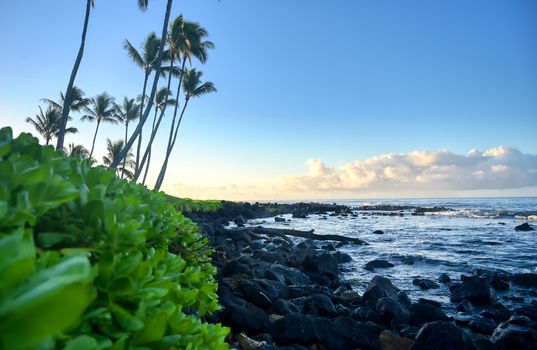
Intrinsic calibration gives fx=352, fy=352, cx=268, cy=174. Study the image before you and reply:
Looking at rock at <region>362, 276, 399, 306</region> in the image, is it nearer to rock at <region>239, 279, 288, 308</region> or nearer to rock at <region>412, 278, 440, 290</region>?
rock at <region>239, 279, 288, 308</region>

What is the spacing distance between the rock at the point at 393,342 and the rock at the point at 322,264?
5.28 meters

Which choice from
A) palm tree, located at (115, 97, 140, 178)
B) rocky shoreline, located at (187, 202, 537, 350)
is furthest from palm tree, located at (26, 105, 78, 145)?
rocky shoreline, located at (187, 202, 537, 350)

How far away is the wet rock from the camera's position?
6.73 metres

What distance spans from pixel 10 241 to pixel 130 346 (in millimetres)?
572

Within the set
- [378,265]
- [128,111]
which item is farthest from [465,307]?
[128,111]

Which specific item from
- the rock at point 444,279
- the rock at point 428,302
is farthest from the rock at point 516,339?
the rock at point 444,279

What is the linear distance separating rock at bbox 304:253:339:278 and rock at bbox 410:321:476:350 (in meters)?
5.76

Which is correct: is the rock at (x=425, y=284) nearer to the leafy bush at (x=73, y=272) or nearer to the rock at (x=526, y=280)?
the rock at (x=526, y=280)

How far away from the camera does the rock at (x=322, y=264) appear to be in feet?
36.1

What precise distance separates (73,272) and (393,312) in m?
7.30

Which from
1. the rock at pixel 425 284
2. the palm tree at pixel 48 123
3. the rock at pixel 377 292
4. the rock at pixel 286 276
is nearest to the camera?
the rock at pixel 377 292

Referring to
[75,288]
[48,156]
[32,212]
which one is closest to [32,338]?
[75,288]

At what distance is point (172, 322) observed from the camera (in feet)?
4.02

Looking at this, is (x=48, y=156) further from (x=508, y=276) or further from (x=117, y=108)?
(x=117, y=108)
